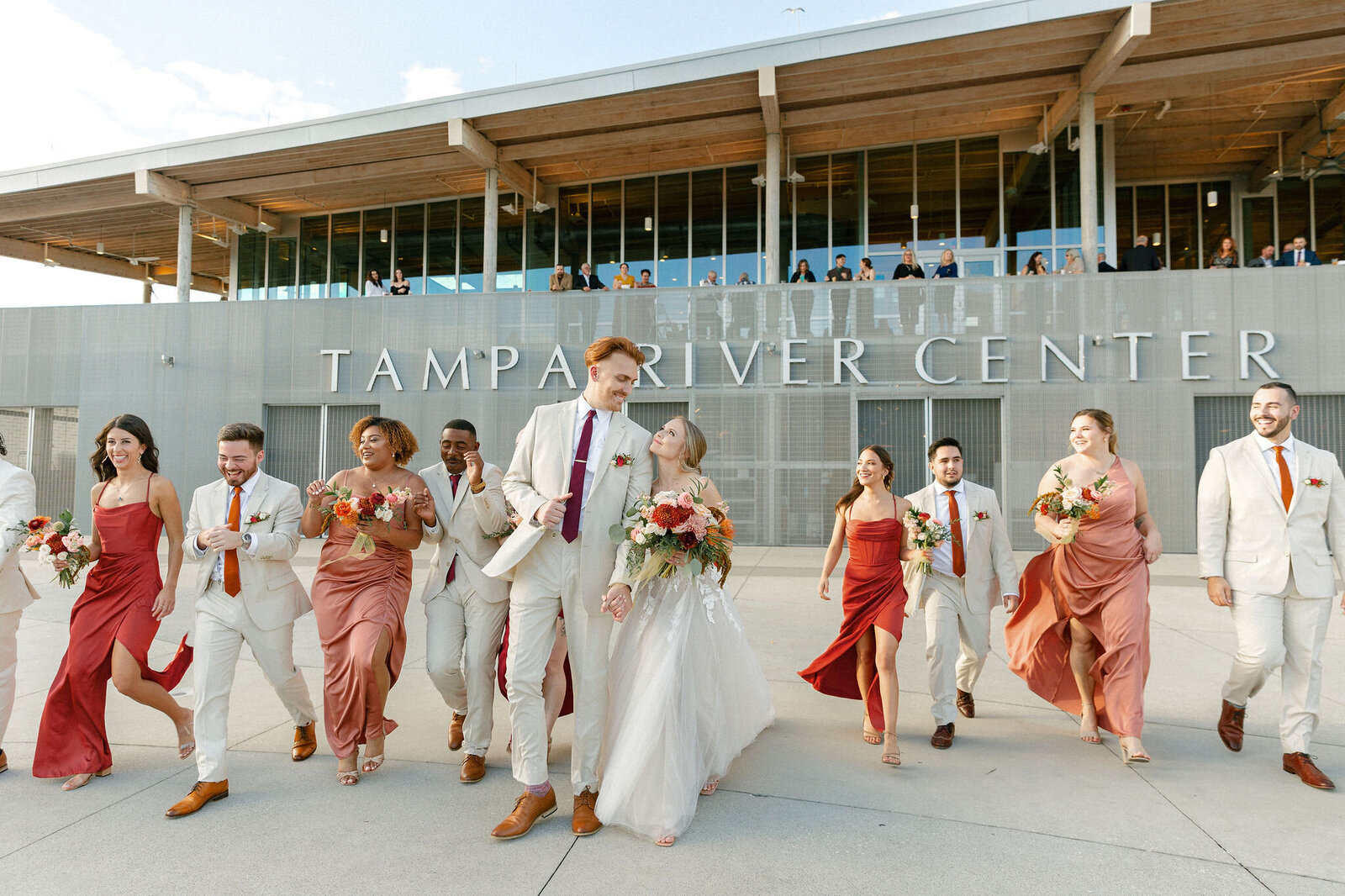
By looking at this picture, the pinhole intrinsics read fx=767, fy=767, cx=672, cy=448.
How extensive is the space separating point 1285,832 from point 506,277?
17328 millimetres

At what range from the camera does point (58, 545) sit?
388cm

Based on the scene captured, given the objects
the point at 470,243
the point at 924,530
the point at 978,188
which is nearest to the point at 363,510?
the point at 924,530

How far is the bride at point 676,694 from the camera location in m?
3.28

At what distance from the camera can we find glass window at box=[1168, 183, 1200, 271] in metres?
16.5

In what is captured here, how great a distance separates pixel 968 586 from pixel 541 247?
1532 cm

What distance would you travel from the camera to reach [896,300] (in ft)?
44.0

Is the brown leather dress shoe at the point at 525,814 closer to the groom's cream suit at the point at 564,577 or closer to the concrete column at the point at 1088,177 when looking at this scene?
the groom's cream suit at the point at 564,577

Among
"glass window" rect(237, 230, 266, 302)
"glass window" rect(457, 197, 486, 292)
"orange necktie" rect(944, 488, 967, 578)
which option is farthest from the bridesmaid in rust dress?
"glass window" rect(237, 230, 266, 302)

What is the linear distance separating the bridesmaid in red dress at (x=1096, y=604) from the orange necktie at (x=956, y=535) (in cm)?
46

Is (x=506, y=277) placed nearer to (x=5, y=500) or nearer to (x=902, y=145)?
(x=902, y=145)

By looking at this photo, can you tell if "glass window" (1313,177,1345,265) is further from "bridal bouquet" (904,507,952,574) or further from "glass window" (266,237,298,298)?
"glass window" (266,237,298,298)

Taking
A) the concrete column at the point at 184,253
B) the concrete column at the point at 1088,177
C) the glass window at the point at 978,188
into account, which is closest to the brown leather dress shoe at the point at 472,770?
the concrete column at the point at 1088,177

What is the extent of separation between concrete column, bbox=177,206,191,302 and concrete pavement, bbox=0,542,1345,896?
47.4ft

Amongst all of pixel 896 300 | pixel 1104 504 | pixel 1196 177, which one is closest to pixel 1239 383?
pixel 896 300
